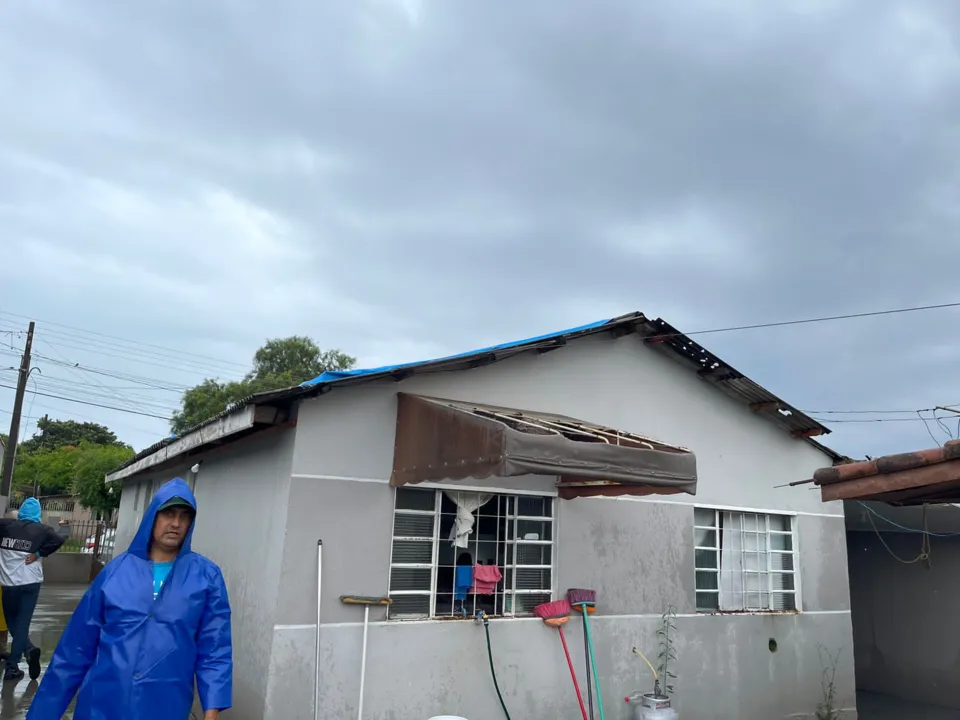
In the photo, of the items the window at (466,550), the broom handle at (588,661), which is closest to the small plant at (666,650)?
the broom handle at (588,661)

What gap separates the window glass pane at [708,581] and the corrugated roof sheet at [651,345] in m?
2.03

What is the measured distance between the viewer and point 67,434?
48312 mm

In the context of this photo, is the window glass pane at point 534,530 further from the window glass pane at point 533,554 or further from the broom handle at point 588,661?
the broom handle at point 588,661

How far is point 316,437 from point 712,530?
467 centimetres

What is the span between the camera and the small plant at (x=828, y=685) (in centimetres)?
824

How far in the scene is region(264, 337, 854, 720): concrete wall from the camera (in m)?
5.70

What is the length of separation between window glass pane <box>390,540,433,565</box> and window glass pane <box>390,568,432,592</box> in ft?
0.24

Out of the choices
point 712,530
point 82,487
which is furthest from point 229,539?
point 82,487

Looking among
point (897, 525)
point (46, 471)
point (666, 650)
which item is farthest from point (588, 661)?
point (46, 471)

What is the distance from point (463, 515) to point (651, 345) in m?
3.11

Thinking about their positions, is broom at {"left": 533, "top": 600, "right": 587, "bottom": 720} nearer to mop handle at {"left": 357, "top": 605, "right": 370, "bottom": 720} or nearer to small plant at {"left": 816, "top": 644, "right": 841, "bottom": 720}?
mop handle at {"left": 357, "top": 605, "right": 370, "bottom": 720}

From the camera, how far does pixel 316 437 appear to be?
5.86 m

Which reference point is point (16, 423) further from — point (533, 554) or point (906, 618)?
point (906, 618)

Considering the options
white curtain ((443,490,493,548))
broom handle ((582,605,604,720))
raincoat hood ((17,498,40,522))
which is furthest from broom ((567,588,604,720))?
raincoat hood ((17,498,40,522))
